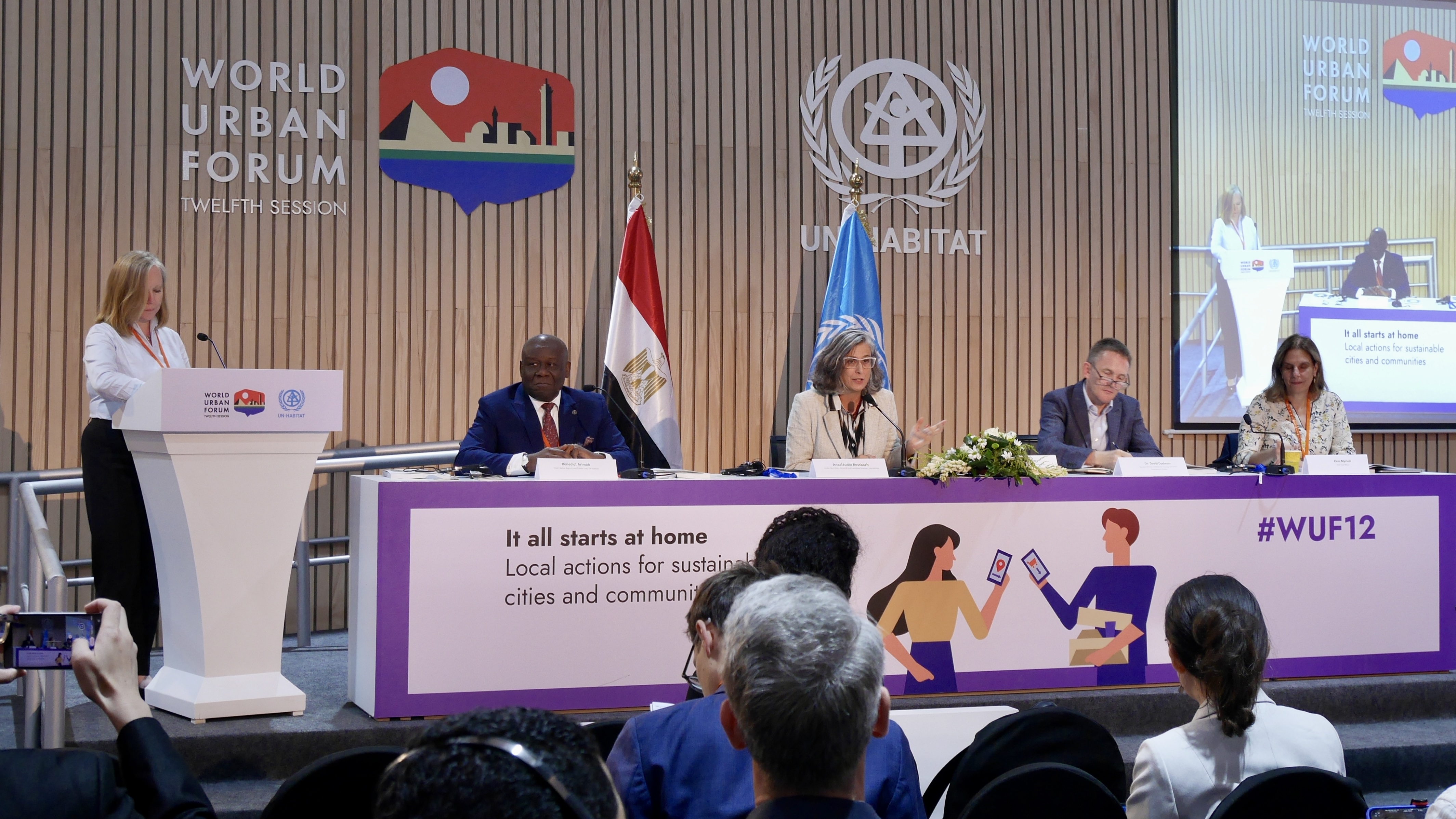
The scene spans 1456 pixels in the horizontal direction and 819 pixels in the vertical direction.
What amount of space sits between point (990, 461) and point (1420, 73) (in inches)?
197

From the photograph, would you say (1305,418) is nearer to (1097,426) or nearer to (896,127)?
(1097,426)

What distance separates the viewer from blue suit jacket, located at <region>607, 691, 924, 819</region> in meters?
1.60

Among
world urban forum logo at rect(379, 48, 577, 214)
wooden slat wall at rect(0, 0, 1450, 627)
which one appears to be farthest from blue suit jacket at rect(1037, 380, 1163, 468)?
world urban forum logo at rect(379, 48, 577, 214)

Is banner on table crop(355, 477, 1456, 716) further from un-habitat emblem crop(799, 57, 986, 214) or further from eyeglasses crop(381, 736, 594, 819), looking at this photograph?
un-habitat emblem crop(799, 57, 986, 214)

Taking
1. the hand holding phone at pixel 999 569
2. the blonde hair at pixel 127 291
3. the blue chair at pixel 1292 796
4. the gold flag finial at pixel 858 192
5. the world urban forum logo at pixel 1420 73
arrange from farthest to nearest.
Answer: the world urban forum logo at pixel 1420 73, the gold flag finial at pixel 858 192, the hand holding phone at pixel 999 569, the blonde hair at pixel 127 291, the blue chair at pixel 1292 796

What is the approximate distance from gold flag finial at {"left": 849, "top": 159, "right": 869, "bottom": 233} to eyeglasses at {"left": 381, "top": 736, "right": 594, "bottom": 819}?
5.35 m

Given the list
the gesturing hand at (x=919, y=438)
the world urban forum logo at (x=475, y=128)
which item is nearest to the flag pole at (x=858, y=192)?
the world urban forum logo at (x=475, y=128)

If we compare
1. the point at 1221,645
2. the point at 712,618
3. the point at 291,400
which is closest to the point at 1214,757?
the point at 1221,645

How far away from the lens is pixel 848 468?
3.79 meters

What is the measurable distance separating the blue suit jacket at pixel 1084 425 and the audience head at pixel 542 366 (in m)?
2.02

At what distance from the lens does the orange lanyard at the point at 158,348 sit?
3.78 meters

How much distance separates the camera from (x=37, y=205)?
5.34 metres

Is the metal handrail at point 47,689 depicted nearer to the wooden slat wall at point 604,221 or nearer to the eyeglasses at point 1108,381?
the wooden slat wall at point 604,221

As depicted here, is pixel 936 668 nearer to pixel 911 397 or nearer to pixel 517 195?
pixel 911 397
